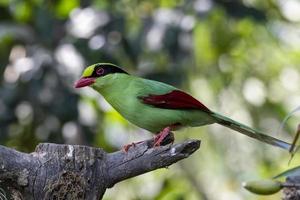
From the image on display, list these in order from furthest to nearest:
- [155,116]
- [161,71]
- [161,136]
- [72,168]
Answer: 1. [161,71]
2. [155,116]
3. [161,136]
4. [72,168]

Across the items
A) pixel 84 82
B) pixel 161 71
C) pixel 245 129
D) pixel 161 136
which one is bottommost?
pixel 161 71

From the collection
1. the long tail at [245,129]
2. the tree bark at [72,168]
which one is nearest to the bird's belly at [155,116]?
the long tail at [245,129]

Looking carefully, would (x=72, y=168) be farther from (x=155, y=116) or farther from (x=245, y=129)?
(x=245, y=129)

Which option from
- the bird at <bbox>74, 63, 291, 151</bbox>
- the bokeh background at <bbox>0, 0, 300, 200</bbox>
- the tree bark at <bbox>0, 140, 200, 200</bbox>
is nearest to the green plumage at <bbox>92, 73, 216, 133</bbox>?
the bird at <bbox>74, 63, 291, 151</bbox>

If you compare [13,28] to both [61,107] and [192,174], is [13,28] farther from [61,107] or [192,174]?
[192,174]

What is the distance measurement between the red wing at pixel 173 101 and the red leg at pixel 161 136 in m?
0.14

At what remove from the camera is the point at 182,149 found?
357cm

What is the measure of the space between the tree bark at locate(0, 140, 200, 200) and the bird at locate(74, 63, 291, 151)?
510 millimetres

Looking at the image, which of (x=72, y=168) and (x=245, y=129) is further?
(x=245, y=129)

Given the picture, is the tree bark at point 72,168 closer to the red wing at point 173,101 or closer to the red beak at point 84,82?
the red wing at point 173,101

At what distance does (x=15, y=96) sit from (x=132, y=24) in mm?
1013

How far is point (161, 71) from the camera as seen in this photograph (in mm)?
6039

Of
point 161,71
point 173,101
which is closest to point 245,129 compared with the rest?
point 173,101

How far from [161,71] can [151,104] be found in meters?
1.70
